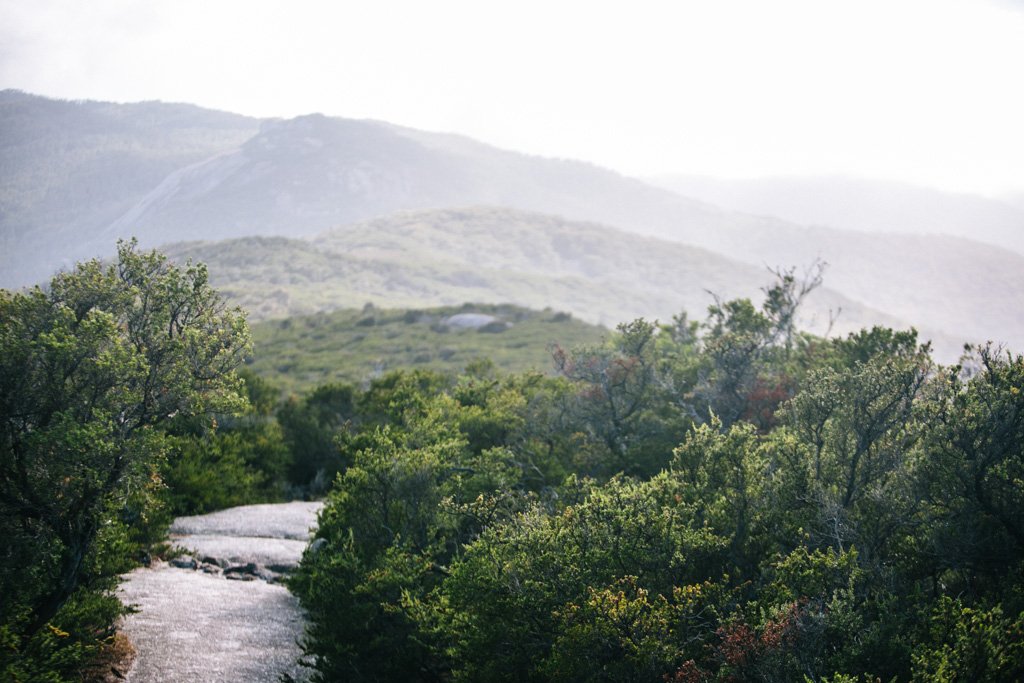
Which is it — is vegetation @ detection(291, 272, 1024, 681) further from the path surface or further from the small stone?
the small stone

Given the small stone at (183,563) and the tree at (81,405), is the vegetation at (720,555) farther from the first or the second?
the tree at (81,405)

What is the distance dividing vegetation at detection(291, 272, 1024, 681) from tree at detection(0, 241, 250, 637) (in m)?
5.30

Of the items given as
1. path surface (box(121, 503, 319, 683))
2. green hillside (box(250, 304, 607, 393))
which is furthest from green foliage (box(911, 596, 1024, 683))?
green hillside (box(250, 304, 607, 393))

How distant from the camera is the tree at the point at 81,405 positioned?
14156 millimetres

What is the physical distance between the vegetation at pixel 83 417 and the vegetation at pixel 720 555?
16.3 ft

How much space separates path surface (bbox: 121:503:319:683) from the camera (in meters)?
17.5

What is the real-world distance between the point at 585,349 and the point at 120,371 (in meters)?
21.3

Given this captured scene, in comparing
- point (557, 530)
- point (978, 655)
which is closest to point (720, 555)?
point (557, 530)

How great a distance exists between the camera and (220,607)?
20.7 meters

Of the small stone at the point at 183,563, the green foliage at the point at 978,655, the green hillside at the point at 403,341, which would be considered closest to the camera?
the green foliage at the point at 978,655

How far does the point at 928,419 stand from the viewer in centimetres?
1738

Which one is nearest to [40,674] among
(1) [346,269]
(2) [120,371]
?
(2) [120,371]

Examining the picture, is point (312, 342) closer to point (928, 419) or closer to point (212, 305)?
point (212, 305)

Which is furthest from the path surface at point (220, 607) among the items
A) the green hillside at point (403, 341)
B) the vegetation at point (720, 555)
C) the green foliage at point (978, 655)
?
the green hillside at point (403, 341)
